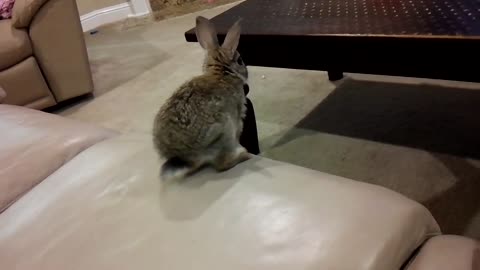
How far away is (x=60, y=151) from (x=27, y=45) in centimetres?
161

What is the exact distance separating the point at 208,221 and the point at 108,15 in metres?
4.05

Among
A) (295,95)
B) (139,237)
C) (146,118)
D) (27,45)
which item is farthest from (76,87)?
(139,237)

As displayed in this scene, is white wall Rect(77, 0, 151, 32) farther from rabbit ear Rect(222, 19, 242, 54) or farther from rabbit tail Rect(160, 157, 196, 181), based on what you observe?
rabbit tail Rect(160, 157, 196, 181)

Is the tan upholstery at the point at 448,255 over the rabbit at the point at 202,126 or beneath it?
beneath

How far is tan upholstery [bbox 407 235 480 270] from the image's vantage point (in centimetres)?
62

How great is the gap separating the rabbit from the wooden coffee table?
26 centimetres

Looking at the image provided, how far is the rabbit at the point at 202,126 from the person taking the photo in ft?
3.22

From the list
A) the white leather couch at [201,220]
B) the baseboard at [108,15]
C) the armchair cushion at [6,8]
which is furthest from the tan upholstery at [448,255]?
the baseboard at [108,15]

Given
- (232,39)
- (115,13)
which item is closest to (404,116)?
(232,39)

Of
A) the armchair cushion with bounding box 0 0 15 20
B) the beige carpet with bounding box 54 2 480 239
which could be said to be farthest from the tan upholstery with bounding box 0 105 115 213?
the armchair cushion with bounding box 0 0 15 20

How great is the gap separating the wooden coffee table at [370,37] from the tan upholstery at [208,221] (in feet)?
1.38

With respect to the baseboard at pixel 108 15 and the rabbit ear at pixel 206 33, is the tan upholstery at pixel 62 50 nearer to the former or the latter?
the rabbit ear at pixel 206 33

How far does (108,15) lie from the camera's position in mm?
4375

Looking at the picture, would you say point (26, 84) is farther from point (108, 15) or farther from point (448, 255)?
point (448, 255)
